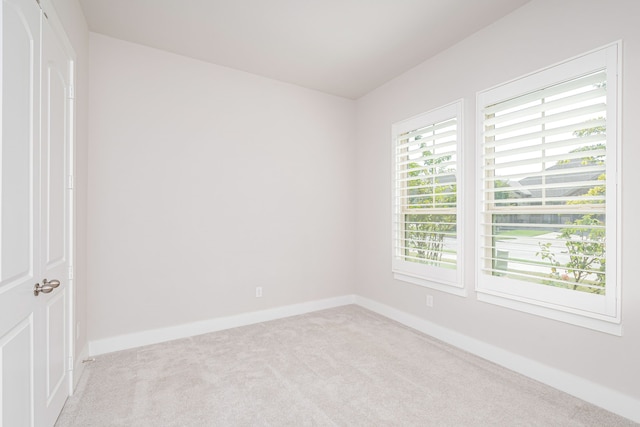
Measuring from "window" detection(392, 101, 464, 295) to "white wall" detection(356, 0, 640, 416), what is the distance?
116 mm

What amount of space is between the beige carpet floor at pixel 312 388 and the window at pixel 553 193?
66 centimetres

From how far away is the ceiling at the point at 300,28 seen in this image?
2.47 meters

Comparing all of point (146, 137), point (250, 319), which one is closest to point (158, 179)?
point (146, 137)

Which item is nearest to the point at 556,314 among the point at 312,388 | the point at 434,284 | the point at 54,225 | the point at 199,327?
the point at 434,284

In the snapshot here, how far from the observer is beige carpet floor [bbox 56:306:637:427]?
76.4 inches

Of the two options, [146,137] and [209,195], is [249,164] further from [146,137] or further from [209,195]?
[146,137]

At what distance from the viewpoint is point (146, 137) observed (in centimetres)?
306

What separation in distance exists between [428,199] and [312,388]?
2214 mm

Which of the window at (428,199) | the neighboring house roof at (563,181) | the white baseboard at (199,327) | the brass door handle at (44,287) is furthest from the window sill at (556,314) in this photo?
the brass door handle at (44,287)

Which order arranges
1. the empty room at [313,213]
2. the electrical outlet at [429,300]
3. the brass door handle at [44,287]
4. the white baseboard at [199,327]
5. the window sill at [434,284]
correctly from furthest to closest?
the electrical outlet at [429,300] < the window sill at [434,284] < the white baseboard at [199,327] < the empty room at [313,213] < the brass door handle at [44,287]

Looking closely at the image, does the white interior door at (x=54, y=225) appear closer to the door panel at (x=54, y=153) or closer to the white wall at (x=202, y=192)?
the door panel at (x=54, y=153)

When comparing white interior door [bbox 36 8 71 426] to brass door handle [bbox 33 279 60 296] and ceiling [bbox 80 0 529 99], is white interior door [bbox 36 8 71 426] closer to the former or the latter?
brass door handle [bbox 33 279 60 296]

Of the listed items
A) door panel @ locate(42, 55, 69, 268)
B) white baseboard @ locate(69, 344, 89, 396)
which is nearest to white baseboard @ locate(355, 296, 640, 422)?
white baseboard @ locate(69, 344, 89, 396)

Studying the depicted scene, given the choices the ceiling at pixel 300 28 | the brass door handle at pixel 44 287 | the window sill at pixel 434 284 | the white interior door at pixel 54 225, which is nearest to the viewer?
the brass door handle at pixel 44 287
